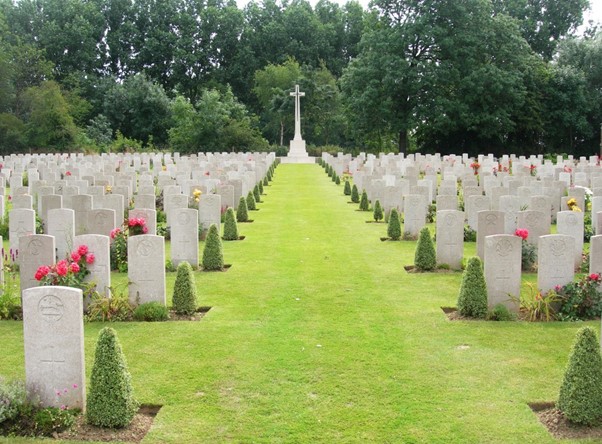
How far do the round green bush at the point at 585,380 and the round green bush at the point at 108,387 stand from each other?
3.80 meters

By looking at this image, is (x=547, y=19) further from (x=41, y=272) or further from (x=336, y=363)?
(x=41, y=272)

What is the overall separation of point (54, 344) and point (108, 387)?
2.03ft

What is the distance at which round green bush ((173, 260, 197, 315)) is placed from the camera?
967 cm

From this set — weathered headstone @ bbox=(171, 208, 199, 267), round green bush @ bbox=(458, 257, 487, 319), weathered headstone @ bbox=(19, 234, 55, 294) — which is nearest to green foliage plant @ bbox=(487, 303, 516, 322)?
round green bush @ bbox=(458, 257, 487, 319)

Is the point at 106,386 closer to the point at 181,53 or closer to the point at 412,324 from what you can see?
the point at 412,324

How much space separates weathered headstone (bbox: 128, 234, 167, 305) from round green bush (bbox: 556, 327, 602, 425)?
17.9 feet

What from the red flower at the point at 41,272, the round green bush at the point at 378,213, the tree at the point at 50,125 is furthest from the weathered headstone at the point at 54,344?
the tree at the point at 50,125

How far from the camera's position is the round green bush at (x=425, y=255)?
12.6 m

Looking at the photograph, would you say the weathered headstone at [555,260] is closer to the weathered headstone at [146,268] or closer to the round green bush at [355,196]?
the weathered headstone at [146,268]

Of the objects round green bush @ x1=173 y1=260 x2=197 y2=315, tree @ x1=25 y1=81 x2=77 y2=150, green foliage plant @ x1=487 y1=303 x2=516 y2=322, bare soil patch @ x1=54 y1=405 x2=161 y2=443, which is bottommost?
bare soil patch @ x1=54 y1=405 x2=161 y2=443

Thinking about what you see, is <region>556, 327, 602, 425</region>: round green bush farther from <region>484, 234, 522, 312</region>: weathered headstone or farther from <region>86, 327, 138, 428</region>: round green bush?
<region>86, 327, 138, 428</region>: round green bush

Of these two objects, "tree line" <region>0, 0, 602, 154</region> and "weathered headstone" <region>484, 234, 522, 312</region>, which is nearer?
"weathered headstone" <region>484, 234, 522, 312</region>

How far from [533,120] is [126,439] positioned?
4899 cm

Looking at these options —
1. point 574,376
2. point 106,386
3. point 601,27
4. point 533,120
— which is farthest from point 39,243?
point 601,27
